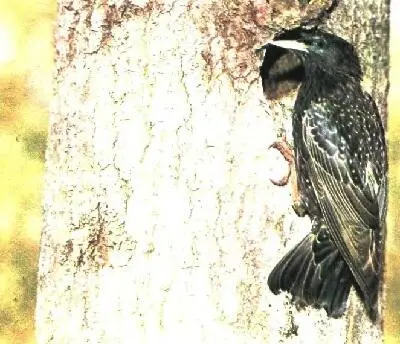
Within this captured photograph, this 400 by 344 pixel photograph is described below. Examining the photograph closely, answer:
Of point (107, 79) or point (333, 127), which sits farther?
point (333, 127)

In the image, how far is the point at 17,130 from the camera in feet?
23.9

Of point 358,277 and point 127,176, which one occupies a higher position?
point 127,176

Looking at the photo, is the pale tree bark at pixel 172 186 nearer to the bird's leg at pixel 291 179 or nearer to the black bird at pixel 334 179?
the bird's leg at pixel 291 179

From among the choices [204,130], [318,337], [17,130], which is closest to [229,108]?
[204,130]

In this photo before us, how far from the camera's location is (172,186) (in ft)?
11.4

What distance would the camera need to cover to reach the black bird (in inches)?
146

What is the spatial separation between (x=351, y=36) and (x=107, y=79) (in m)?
1.07

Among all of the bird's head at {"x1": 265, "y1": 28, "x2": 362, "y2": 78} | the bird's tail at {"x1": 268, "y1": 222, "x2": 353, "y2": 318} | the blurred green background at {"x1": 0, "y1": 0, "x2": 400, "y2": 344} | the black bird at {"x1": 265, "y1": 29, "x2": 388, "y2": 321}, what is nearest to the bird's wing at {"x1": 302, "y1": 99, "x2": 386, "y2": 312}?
the black bird at {"x1": 265, "y1": 29, "x2": 388, "y2": 321}

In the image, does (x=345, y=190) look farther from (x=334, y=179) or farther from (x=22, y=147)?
(x=22, y=147)

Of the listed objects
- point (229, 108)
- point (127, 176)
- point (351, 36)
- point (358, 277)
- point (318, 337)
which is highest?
point (351, 36)

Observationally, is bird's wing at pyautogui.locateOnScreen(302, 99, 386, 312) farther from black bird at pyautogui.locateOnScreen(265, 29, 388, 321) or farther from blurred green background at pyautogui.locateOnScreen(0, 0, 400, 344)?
blurred green background at pyautogui.locateOnScreen(0, 0, 400, 344)

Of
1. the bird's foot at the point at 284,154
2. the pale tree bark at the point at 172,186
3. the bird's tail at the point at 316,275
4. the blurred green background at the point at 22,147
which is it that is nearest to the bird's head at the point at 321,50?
the pale tree bark at the point at 172,186

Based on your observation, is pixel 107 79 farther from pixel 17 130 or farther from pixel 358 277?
pixel 17 130

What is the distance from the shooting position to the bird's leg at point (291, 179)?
3647mm
